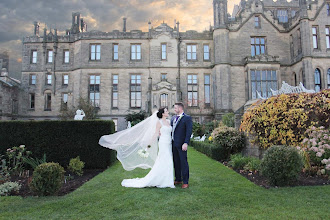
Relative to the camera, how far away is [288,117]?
761 cm

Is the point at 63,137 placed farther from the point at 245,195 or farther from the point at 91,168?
the point at 245,195

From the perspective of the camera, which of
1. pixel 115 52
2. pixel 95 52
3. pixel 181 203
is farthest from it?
pixel 115 52

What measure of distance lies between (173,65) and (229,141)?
18.7 meters

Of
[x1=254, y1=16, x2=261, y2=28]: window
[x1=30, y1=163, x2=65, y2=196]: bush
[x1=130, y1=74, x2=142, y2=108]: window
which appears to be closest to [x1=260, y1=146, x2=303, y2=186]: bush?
[x1=30, y1=163, x2=65, y2=196]: bush

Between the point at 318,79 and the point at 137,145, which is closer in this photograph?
the point at 137,145

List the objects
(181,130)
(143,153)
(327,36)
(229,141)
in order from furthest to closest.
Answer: (327,36), (229,141), (143,153), (181,130)

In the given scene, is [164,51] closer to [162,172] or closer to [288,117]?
[288,117]

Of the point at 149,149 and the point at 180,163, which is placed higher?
the point at 149,149

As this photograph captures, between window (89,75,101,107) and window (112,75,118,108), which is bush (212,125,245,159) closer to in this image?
window (112,75,118,108)

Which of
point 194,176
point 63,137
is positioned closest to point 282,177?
point 194,176

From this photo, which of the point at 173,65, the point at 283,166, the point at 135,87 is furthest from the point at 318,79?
the point at 283,166

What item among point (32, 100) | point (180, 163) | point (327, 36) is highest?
point (327, 36)

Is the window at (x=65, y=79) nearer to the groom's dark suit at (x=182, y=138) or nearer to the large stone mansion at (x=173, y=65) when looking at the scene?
the large stone mansion at (x=173, y=65)

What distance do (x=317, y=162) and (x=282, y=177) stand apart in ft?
6.41
